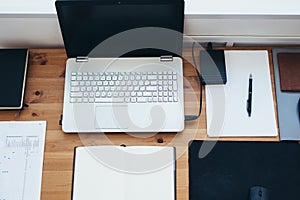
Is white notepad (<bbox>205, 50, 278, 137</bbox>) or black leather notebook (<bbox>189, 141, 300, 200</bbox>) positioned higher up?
white notepad (<bbox>205, 50, 278, 137</bbox>)

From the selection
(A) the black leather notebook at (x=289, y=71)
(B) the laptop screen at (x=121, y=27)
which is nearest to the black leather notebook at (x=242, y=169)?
(A) the black leather notebook at (x=289, y=71)

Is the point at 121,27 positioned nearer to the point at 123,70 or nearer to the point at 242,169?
the point at 123,70

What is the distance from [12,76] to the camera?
43.5 inches

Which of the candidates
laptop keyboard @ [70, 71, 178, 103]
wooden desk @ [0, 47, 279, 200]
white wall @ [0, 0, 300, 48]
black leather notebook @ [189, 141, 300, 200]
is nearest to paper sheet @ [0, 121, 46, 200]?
wooden desk @ [0, 47, 279, 200]

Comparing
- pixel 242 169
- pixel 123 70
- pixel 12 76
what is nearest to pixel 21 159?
pixel 12 76

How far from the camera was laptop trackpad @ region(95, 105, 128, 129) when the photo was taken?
106cm

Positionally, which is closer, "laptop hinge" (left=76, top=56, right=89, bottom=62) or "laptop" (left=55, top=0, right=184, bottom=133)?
"laptop" (left=55, top=0, right=184, bottom=133)

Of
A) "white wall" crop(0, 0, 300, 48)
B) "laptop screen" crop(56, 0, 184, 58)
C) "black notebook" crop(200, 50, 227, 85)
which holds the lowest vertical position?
"black notebook" crop(200, 50, 227, 85)

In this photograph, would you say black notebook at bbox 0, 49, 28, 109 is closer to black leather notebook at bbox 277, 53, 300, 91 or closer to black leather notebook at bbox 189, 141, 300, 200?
black leather notebook at bbox 189, 141, 300, 200

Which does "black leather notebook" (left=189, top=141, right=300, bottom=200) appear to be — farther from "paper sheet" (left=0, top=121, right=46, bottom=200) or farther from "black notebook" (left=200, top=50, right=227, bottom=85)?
"paper sheet" (left=0, top=121, right=46, bottom=200)

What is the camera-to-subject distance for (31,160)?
104 cm

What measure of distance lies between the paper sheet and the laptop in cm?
8

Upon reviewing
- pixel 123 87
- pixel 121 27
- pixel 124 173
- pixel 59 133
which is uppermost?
pixel 121 27

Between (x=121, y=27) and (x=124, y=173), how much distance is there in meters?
0.36
